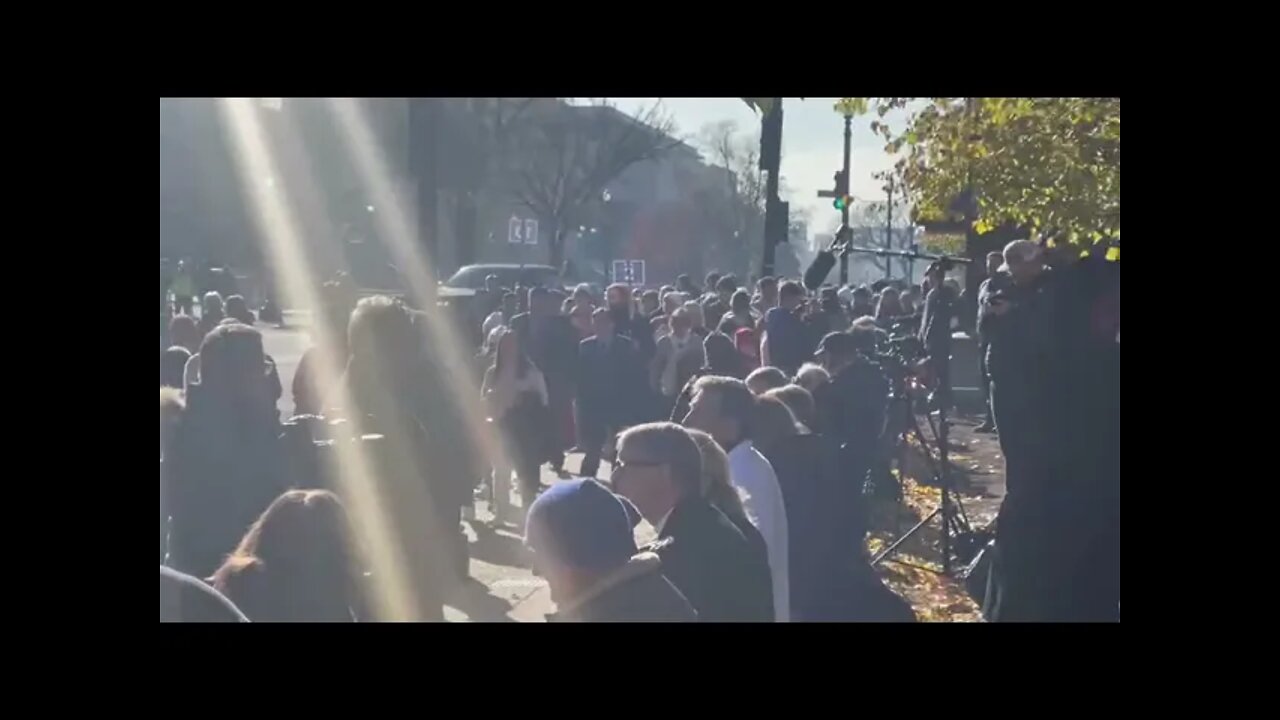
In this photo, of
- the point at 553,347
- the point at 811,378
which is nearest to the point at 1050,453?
the point at 811,378

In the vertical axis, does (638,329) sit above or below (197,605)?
above

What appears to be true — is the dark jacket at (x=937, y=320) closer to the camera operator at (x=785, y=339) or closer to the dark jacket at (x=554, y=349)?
the camera operator at (x=785, y=339)

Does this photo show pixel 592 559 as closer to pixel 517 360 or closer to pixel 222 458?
pixel 222 458

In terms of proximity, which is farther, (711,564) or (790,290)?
(790,290)

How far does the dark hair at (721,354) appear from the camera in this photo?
26.1ft

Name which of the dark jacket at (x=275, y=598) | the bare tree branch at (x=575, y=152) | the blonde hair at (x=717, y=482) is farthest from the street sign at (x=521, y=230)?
the dark jacket at (x=275, y=598)

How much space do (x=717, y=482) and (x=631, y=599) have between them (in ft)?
2.19

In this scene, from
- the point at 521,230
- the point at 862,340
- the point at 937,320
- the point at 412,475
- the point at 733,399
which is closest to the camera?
the point at 412,475

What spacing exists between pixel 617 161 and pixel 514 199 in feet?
3.40

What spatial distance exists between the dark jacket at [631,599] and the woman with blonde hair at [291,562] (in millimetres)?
639

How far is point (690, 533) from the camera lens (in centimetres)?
363
